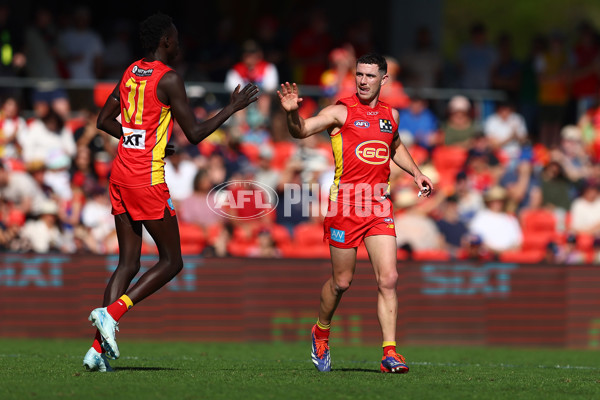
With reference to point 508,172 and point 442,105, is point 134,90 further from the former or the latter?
point 442,105

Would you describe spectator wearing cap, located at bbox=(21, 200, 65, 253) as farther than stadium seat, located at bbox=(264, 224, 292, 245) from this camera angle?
No

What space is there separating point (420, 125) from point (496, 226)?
281cm

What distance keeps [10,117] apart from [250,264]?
4.51m

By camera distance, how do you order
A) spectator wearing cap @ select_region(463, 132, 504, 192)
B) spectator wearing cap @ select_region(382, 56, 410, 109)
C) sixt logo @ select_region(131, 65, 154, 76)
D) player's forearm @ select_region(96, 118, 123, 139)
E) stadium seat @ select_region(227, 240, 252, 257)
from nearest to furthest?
sixt logo @ select_region(131, 65, 154, 76) < player's forearm @ select_region(96, 118, 123, 139) < stadium seat @ select_region(227, 240, 252, 257) < spectator wearing cap @ select_region(463, 132, 504, 192) < spectator wearing cap @ select_region(382, 56, 410, 109)

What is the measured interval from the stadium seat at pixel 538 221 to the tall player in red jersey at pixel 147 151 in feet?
26.8

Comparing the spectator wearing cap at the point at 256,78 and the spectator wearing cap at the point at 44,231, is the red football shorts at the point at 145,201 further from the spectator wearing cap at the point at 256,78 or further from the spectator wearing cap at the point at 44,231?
the spectator wearing cap at the point at 256,78

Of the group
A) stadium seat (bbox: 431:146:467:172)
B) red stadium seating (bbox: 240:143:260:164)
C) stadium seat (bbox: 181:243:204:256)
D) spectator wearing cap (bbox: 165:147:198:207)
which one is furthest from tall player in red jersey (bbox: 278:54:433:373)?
stadium seat (bbox: 431:146:467:172)

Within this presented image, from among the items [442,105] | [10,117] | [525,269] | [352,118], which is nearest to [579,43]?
[442,105]

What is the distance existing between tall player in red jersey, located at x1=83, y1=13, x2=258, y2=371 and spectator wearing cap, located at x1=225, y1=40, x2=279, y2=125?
8178mm

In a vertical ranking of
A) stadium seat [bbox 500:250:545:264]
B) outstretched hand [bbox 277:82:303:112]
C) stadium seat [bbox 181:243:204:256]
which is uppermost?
outstretched hand [bbox 277:82:303:112]

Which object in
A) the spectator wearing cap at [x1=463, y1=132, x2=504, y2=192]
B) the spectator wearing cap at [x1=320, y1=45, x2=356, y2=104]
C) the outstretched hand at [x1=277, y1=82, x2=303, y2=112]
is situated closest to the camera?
the outstretched hand at [x1=277, y1=82, x2=303, y2=112]

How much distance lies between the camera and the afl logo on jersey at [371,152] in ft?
24.8

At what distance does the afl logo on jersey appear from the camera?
297 inches

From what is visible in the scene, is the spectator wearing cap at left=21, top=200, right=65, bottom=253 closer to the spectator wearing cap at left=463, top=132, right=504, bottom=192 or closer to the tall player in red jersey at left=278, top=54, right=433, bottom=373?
the tall player in red jersey at left=278, top=54, right=433, bottom=373
